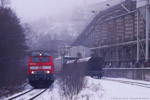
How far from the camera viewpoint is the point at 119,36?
52.4 meters

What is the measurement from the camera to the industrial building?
42566mm

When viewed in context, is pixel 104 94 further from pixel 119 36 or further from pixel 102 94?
pixel 119 36

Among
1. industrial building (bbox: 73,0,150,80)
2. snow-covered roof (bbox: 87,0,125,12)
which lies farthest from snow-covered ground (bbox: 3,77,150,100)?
snow-covered roof (bbox: 87,0,125,12)

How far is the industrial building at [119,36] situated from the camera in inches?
1676

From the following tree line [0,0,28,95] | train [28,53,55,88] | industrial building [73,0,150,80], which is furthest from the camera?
industrial building [73,0,150,80]

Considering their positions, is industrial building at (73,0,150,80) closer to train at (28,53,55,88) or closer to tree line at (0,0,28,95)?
tree line at (0,0,28,95)

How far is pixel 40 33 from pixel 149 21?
5972cm

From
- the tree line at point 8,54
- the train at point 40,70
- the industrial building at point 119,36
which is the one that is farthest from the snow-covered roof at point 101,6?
the train at point 40,70

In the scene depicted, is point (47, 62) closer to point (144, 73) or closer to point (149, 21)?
point (144, 73)

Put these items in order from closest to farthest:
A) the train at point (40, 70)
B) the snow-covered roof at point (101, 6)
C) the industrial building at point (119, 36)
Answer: the train at point (40, 70)
the industrial building at point (119, 36)
the snow-covered roof at point (101, 6)

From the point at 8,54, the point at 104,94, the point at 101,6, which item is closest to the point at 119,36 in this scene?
the point at 8,54

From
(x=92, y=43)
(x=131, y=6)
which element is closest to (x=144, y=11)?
(x=131, y=6)

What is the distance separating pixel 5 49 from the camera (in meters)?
26.8

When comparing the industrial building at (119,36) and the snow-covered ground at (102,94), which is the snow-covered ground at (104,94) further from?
the industrial building at (119,36)
